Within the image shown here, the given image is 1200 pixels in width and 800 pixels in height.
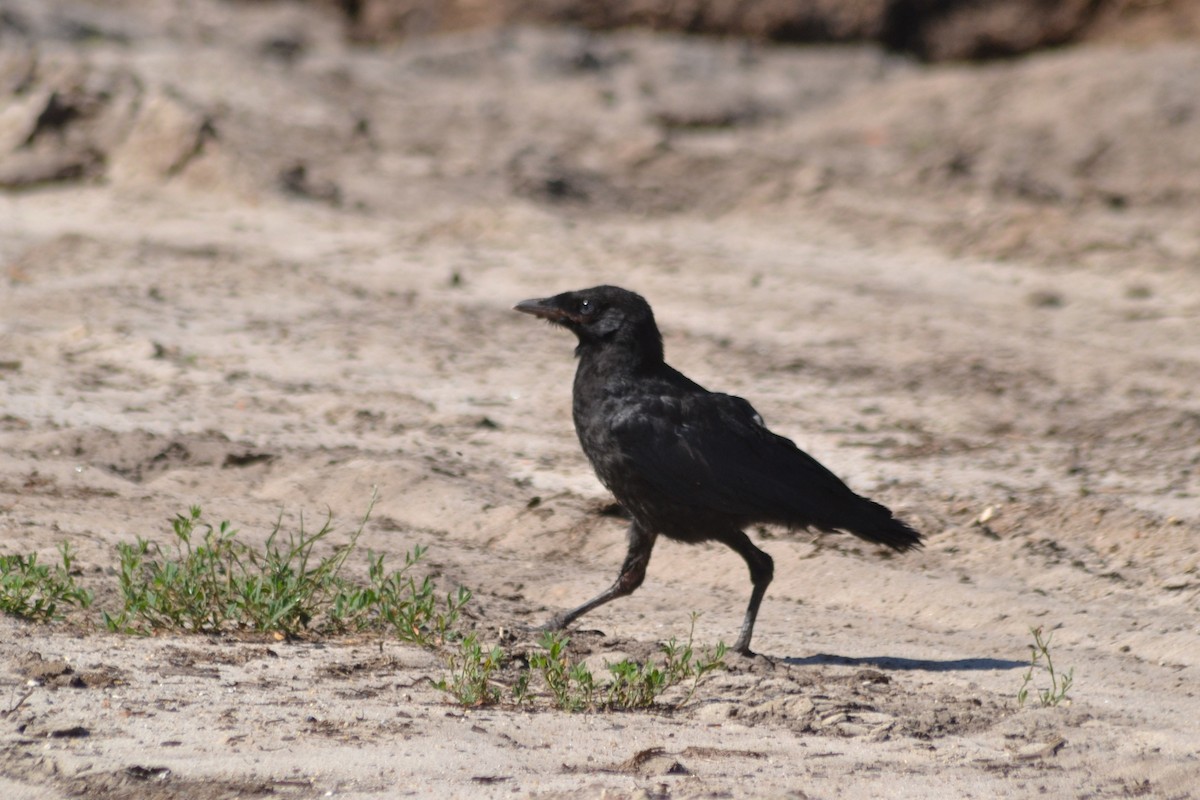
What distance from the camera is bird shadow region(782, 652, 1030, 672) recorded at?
5156 mm

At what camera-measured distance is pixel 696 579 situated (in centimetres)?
623

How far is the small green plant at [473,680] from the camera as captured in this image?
175 inches

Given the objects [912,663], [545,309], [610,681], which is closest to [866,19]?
[545,309]

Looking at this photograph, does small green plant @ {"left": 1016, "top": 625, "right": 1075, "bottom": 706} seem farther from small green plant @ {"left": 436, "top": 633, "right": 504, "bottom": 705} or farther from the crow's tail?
small green plant @ {"left": 436, "top": 633, "right": 504, "bottom": 705}

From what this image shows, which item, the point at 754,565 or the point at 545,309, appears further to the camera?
the point at 545,309

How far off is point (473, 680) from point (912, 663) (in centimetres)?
154

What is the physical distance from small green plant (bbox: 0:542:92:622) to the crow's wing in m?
1.76

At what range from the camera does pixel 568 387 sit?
342 inches

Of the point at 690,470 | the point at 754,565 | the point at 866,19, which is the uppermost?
the point at 866,19

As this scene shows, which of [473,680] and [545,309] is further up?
[545,309]

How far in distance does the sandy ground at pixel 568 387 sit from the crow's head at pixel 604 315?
3.14ft

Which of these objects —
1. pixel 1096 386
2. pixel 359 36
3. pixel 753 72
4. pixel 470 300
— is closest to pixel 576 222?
A: pixel 470 300

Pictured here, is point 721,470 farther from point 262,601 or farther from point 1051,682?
point 262,601

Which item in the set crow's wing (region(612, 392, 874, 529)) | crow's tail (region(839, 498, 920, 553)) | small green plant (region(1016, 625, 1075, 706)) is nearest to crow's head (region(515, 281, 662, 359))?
crow's wing (region(612, 392, 874, 529))
